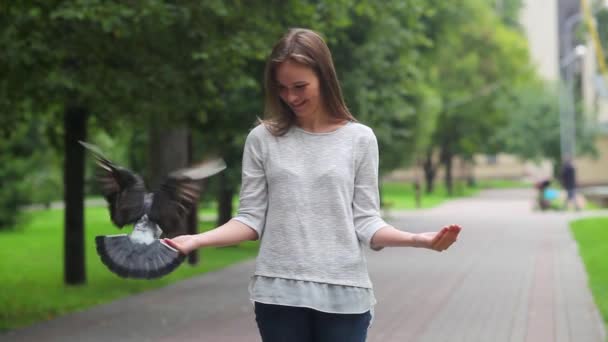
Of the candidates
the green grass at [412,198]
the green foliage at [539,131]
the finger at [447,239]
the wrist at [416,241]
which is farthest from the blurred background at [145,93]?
the green foliage at [539,131]

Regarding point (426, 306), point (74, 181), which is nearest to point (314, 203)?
point (426, 306)

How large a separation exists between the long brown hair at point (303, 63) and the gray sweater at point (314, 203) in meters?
0.05

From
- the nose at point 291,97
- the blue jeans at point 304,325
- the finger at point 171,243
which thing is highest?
the nose at point 291,97

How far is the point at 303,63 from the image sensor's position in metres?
3.03

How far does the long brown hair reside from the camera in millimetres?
3037

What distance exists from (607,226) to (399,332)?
1465cm

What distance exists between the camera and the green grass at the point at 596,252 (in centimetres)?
1099

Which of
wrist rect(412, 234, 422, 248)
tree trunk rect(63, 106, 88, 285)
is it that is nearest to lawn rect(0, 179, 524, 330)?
tree trunk rect(63, 106, 88, 285)

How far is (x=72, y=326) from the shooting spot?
943cm

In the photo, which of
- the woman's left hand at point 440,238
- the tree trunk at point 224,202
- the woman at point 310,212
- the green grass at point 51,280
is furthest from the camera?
the tree trunk at point 224,202

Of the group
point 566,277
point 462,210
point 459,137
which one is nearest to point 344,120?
point 566,277

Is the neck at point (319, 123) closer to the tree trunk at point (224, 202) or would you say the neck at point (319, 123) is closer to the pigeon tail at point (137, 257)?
the pigeon tail at point (137, 257)

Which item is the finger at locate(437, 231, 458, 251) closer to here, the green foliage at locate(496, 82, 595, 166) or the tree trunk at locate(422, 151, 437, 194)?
the green foliage at locate(496, 82, 595, 166)

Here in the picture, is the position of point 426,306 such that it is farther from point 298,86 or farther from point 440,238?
point 440,238
